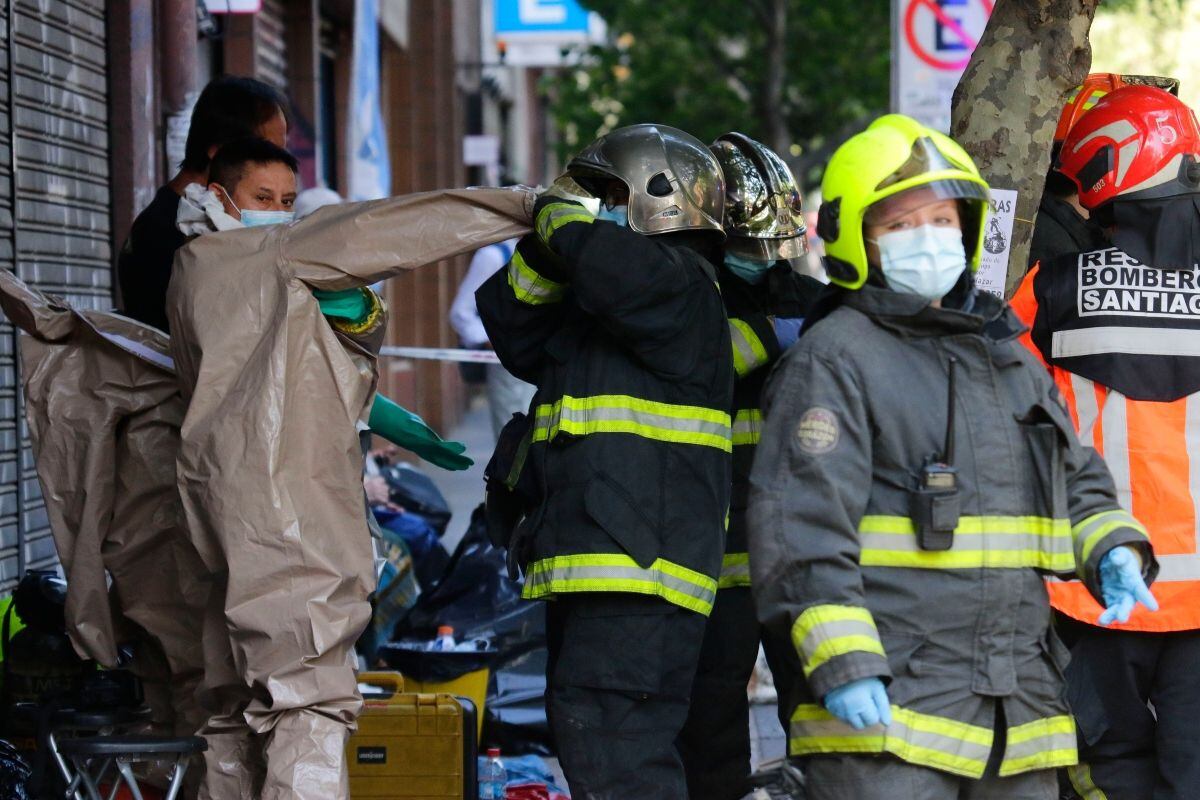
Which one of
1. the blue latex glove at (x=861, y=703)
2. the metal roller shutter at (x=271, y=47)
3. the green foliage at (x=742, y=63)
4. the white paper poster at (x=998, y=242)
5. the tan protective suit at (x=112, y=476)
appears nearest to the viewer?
the blue latex glove at (x=861, y=703)

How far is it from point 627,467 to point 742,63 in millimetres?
15042

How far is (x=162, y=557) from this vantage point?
474cm

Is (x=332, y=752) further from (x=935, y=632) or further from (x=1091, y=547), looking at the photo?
(x=1091, y=547)

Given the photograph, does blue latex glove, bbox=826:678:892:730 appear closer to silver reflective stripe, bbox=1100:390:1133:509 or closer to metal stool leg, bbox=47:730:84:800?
silver reflective stripe, bbox=1100:390:1133:509

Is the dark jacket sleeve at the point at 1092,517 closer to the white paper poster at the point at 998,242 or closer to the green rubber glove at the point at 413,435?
the white paper poster at the point at 998,242

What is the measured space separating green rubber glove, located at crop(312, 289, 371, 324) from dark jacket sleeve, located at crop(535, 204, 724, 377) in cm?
63

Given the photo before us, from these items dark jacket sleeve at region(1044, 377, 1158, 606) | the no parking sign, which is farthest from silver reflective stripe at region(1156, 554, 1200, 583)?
the no parking sign

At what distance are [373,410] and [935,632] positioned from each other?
2091 mm

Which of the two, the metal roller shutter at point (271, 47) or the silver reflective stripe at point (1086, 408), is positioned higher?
the metal roller shutter at point (271, 47)

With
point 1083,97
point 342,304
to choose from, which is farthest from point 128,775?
point 1083,97

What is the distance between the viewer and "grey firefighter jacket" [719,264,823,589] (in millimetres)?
4699

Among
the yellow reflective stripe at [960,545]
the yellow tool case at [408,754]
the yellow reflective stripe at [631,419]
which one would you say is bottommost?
the yellow tool case at [408,754]

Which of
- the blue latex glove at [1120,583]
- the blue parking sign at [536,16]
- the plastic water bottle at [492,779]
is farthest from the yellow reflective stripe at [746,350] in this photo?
the blue parking sign at [536,16]

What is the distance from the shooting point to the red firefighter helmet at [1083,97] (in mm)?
5344
